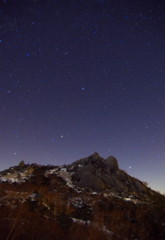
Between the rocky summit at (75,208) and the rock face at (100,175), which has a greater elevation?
the rock face at (100,175)

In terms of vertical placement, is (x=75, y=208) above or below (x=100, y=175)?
below

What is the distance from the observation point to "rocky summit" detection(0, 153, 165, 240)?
7797 millimetres

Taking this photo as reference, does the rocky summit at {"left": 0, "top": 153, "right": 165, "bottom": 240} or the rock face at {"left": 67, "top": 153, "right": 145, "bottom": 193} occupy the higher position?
the rock face at {"left": 67, "top": 153, "right": 145, "bottom": 193}

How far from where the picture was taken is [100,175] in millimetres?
24781

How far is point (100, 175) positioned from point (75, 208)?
11.8 meters

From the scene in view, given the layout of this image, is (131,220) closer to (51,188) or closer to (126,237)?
(126,237)

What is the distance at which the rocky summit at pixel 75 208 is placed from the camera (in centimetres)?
780

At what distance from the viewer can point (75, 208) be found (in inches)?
529

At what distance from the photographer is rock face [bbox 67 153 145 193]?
74.1 ft

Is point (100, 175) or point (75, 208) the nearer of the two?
point (75, 208)

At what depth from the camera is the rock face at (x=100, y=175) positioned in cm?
2259

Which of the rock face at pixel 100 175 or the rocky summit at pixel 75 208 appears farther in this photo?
the rock face at pixel 100 175

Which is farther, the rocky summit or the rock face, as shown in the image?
the rock face

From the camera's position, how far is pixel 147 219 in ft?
44.8
